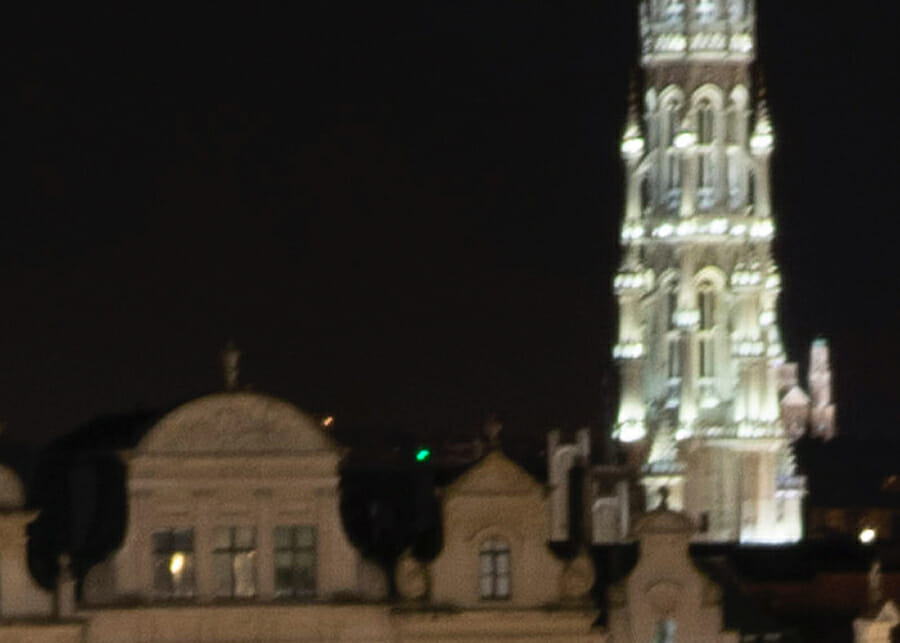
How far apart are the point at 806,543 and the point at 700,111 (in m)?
47.6

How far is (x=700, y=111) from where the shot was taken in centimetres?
14400

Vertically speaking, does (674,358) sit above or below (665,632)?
above

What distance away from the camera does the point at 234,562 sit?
68.2 m

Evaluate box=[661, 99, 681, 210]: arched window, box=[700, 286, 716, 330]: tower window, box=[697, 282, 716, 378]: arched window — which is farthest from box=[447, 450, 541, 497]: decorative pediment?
box=[661, 99, 681, 210]: arched window

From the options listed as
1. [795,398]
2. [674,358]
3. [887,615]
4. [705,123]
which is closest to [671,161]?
[705,123]

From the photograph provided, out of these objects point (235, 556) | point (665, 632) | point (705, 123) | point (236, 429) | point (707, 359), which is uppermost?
point (705, 123)

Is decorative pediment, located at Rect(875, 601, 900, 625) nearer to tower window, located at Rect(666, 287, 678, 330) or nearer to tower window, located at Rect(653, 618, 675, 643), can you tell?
→ tower window, located at Rect(653, 618, 675, 643)

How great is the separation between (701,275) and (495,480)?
249 ft

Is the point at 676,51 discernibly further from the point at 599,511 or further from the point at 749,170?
the point at 599,511

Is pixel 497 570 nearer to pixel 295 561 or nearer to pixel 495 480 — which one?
pixel 495 480

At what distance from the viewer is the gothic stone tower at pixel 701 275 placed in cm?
14262

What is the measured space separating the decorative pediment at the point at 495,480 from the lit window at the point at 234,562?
11.0ft

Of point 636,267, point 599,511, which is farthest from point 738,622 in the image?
point 636,267

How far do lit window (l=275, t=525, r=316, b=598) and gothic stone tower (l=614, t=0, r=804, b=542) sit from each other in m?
74.0
